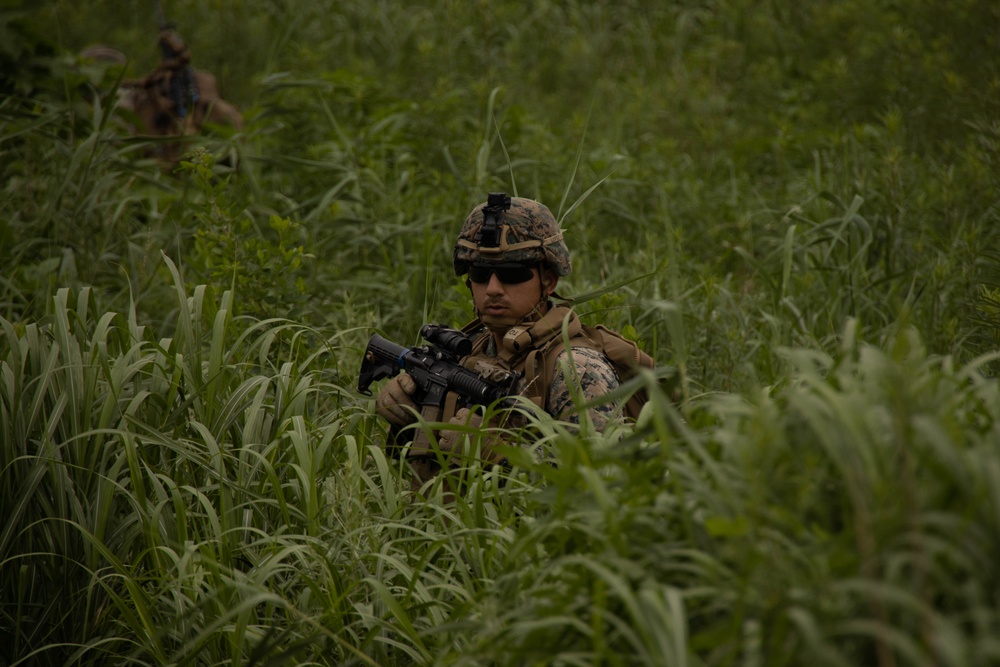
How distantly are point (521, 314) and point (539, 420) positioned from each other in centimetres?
77

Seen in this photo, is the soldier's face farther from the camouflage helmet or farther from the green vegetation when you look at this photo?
the green vegetation

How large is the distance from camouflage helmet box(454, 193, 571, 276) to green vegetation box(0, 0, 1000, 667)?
0.43 ft

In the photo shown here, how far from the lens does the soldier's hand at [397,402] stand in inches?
138

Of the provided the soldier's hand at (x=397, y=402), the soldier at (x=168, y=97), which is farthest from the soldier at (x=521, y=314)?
the soldier at (x=168, y=97)

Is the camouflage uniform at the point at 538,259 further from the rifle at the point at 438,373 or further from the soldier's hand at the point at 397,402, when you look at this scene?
the soldier's hand at the point at 397,402

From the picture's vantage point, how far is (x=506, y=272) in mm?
3518

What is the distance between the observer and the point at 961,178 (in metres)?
5.51

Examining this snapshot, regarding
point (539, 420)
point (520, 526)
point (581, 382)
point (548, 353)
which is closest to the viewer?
point (520, 526)

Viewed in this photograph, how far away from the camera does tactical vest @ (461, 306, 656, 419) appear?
11.3ft

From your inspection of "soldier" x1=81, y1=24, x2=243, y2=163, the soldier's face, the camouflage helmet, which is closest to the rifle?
the soldier's face

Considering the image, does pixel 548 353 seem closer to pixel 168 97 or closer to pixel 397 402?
pixel 397 402

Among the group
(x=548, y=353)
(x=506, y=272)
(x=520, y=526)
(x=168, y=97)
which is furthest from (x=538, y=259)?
(x=168, y=97)

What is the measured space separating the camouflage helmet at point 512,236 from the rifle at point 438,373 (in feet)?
0.97

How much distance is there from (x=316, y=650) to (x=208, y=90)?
21.7 feet
